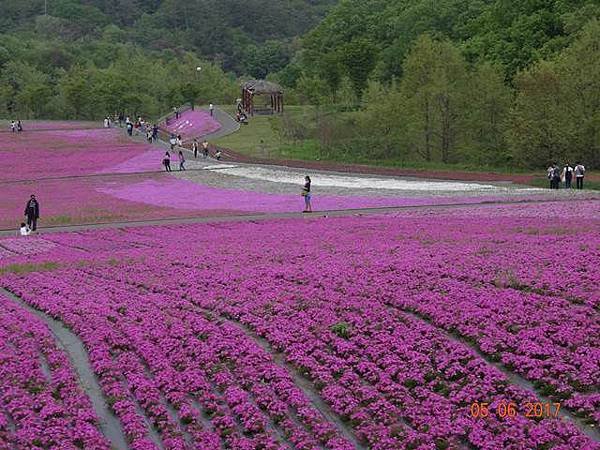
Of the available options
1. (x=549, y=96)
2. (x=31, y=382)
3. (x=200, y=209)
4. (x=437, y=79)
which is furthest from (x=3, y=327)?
(x=437, y=79)

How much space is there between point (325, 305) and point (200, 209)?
2628 cm

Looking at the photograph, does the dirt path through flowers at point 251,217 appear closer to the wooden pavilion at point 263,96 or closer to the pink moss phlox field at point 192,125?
the pink moss phlox field at point 192,125

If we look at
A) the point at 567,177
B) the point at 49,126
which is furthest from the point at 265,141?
the point at 567,177

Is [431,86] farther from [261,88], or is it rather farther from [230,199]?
[230,199]

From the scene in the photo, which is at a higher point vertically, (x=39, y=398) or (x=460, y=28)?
(x=460, y=28)

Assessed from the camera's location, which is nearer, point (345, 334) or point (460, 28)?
point (345, 334)

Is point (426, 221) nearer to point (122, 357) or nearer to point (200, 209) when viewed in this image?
point (200, 209)

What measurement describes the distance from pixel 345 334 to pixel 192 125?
7944 centimetres

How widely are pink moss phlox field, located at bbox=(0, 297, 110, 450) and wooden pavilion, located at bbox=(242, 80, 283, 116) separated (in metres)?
79.7

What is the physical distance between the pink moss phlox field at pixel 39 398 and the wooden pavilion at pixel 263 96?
79.7 m

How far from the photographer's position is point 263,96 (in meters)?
108

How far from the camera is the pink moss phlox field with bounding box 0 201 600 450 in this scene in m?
14.7
